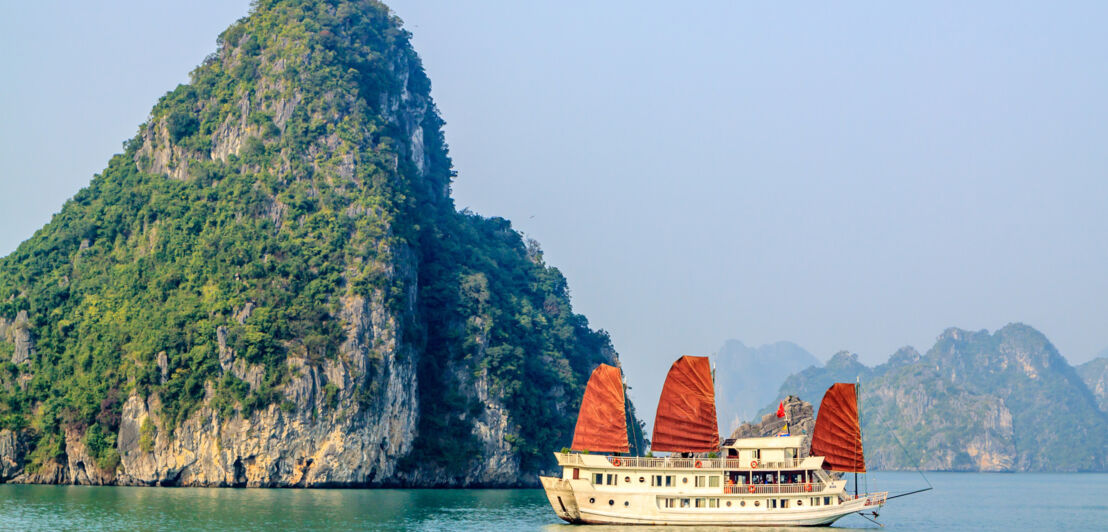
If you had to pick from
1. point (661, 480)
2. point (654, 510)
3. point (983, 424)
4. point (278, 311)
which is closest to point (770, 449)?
point (661, 480)

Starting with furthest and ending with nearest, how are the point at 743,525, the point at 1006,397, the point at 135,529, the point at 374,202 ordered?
the point at 1006,397 → the point at 374,202 → the point at 743,525 → the point at 135,529

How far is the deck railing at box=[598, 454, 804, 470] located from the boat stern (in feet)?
5.65

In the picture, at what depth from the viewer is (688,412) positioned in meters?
37.6

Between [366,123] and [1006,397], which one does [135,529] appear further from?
[1006,397]

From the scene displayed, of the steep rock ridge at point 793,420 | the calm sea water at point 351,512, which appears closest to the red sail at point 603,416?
the calm sea water at point 351,512

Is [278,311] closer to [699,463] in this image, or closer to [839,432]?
[699,463]

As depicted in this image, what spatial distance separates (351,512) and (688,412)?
13.3 m

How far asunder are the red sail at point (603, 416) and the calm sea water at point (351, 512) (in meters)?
2.93

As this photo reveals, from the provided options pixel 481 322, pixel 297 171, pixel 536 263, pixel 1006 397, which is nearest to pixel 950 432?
pixel 1006 397

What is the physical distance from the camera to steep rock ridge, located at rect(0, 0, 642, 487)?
57312mm

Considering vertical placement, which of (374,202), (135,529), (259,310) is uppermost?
(374,202)

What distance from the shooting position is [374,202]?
64938 mm

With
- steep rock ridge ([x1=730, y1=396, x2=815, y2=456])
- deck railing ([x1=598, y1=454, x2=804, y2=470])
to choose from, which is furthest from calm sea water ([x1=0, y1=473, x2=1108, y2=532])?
steep rock ridge ([x1=730, y1=396, x2=815, y2=456])

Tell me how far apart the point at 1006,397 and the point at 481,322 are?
156 metres
